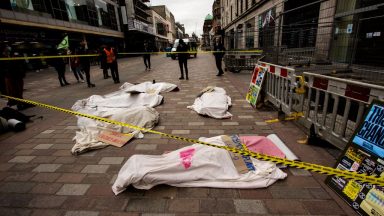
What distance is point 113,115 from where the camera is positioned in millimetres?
4645

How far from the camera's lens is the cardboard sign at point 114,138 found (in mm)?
3719

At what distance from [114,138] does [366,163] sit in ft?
11.9

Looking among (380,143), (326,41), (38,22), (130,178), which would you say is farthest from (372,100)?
(38,22)

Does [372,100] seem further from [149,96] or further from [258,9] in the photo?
[258,9]

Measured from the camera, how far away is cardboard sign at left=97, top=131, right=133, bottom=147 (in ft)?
12.2

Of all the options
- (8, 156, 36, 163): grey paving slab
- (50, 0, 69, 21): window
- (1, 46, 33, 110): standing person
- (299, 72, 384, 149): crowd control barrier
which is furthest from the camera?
(50, 0, 69, 21): window

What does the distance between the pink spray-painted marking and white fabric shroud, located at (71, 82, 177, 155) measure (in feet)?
4.80

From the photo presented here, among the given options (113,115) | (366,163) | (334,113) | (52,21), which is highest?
(52,21)

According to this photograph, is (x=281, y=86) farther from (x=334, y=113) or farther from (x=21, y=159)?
(x=21, y=159)

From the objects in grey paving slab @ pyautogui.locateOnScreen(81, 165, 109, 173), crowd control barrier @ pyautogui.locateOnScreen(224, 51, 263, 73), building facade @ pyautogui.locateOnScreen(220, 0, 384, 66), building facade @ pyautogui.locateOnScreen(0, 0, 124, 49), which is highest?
building facade @ pyautogui.locateOnScreen(0, 0, 124, 49)

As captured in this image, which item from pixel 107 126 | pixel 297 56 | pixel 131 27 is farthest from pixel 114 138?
pixel 131 27

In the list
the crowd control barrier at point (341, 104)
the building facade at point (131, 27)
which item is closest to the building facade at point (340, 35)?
the crowd control barrier at point (341, 104)

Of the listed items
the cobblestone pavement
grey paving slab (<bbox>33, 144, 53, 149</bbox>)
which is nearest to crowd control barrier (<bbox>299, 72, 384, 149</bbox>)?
the cobblestone pavement

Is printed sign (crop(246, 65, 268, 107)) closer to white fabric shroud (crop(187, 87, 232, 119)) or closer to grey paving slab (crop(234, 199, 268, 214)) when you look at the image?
white fabric shroud (crop(187, 87, 232, 119))
